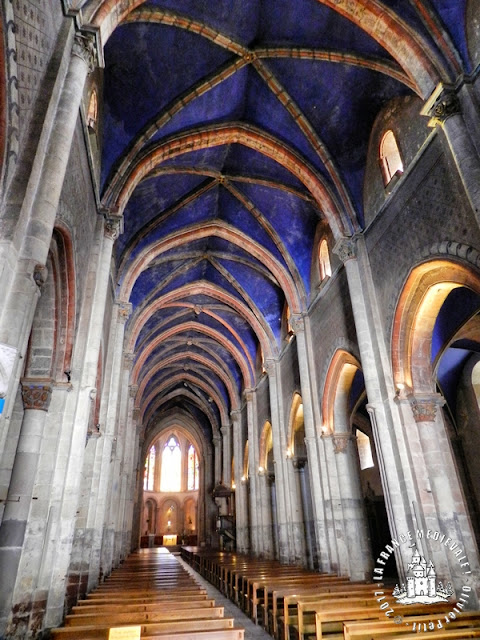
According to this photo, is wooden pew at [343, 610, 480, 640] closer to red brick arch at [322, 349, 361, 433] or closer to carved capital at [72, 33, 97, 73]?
red brick arch at [322, 349, 361, 433]

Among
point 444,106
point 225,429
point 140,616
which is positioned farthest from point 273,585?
point 225,429

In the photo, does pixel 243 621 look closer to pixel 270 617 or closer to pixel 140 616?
pixel 270 617

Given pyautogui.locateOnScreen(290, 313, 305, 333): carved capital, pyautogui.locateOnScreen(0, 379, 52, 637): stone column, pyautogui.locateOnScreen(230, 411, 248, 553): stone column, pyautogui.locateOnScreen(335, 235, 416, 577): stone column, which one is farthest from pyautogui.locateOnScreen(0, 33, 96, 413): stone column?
pyautogui.locateOnScreen(230, 411, 248, 553): stone column

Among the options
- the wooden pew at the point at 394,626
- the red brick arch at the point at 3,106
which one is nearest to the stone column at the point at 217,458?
the wooden pew at the point at 394,626

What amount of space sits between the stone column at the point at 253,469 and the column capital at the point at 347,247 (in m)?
14.2

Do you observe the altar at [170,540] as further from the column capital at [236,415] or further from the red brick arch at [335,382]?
the red brick arch at [335,382]

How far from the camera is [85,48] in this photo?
7.32 meters

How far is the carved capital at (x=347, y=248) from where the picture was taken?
12.8 meters

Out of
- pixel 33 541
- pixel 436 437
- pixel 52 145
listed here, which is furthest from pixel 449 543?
pixel 52 145

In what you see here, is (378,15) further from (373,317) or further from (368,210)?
(373,317)

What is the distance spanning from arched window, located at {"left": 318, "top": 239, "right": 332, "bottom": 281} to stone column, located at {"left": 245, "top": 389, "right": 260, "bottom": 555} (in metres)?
11.2

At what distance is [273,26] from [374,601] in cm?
1362

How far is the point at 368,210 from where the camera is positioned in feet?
43.1

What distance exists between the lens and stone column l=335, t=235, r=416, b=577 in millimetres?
9672
